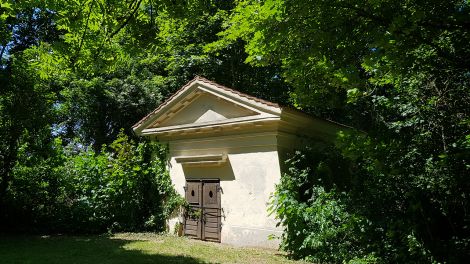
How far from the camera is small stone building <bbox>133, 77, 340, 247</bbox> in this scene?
411 inches

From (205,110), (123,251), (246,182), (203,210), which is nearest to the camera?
(123,251)

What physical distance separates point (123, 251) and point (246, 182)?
3.81m

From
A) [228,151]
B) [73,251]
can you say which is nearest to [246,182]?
[228,151]

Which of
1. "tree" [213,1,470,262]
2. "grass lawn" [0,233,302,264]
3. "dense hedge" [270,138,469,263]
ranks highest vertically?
"tree" [213,1,470,262]

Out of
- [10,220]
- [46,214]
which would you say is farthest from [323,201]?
[10,220]

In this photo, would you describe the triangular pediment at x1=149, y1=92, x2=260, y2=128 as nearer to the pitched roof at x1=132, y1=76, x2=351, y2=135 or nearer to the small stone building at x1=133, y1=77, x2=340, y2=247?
the small stone building at x1=133, y1=77, x2=340, y2=247

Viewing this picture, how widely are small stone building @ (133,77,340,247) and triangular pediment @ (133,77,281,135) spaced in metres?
A: 0.03

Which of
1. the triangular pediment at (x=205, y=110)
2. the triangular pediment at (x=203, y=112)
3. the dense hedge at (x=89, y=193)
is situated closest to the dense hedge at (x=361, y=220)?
the triangular pediment at (x=205, y=110)

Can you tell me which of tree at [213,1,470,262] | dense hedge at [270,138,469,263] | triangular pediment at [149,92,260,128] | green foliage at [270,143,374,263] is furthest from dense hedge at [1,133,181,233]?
tree at [213,1,470,262]

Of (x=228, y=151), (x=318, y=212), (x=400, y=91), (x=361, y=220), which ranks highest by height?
(x=400, y=91)

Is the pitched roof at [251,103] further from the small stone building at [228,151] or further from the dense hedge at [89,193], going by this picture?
the dense hedge at [89,193]

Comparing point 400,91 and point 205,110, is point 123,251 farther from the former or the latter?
point 400,91

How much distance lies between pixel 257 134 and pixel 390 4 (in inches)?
213

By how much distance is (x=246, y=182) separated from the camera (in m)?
10.9
